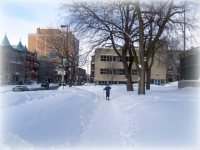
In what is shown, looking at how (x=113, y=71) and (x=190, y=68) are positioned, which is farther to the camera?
(x=113, y=71)

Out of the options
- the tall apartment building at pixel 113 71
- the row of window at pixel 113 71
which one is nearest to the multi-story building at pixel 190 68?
the tall apartment building at pixel 113 71

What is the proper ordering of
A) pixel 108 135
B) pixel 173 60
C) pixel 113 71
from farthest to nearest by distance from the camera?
pixel 113 71, pixel 173 60, pixel 108 135

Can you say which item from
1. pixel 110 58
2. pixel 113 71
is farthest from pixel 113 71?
pixel 110 58

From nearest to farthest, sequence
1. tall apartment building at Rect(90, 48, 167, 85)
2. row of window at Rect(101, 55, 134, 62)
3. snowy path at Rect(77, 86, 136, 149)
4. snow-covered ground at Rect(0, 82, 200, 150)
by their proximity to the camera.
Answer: snow-covered ground at Rect(0, 82, 200, 150)
snowy path at Rect(77, 86, 136, 149)
tall apartment building at Rect(90, 48, 167, 85)
row of window at Rect(101, 55, 134, 62)

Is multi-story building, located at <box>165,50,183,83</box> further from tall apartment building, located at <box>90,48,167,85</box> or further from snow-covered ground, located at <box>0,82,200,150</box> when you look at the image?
snow-covered ground, located at <box>0,82,200,150</box>

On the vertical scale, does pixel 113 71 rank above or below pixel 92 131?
above

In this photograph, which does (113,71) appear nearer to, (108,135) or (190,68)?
(190,68)

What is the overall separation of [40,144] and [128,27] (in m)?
17.9

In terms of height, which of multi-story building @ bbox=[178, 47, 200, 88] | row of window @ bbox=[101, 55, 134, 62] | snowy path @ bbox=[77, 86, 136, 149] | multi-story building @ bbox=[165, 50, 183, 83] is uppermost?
row of window @ bbox=[101, 55, 134, 62]

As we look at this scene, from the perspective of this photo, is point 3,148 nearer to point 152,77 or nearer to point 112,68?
point 112,68

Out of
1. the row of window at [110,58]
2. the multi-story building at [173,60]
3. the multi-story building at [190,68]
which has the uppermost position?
the row of window at [110,58]

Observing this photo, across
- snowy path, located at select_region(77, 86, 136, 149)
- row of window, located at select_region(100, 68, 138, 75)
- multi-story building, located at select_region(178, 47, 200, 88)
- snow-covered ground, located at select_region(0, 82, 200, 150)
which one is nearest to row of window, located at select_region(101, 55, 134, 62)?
row of window, located at select_region(100, 68, 138, 75)

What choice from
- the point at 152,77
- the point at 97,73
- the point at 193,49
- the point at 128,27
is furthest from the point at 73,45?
the point at 152,77

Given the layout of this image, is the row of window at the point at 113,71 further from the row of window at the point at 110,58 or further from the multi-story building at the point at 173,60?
the multi-story building at the point at 173,60
